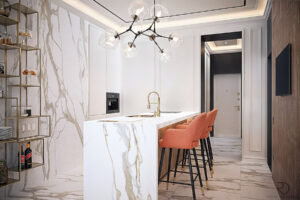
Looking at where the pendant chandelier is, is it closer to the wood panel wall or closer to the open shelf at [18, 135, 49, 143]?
the wood panel wall

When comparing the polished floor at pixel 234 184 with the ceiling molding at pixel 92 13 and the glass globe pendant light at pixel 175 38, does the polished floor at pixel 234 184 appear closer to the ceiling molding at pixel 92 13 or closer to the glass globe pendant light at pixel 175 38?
the glass globe pendant light at pixel 175 38

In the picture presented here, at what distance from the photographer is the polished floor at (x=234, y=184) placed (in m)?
2.95

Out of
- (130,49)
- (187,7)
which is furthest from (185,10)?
(130,49)

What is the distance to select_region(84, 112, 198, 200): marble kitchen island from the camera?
7.95ft

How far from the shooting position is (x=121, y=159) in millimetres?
2520

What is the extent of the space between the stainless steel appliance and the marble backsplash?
0.76 m

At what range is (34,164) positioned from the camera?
10.3 feet

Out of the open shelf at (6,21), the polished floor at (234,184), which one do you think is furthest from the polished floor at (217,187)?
the open shelf at (6,21)

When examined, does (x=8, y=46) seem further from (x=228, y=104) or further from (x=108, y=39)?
(x=228, y=104)

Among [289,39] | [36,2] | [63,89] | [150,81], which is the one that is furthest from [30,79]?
[289,39]

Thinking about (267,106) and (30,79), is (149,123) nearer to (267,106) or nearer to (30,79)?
(30,79)

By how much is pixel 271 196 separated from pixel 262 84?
7.32 feet

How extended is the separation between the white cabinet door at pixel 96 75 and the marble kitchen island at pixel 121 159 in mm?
1995

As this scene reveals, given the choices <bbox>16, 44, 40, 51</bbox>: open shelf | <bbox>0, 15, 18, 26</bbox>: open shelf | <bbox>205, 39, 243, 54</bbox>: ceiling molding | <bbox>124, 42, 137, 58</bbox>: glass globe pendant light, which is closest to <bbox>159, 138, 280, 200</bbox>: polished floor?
<bbox>124, 42, 137, 58</bbox>: glass globe pendant light
